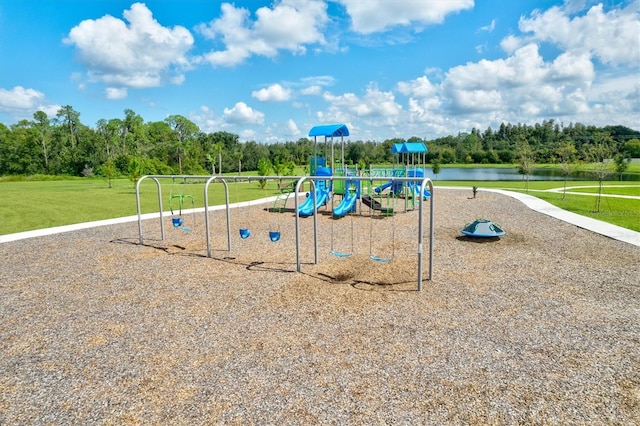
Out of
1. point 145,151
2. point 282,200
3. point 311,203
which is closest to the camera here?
point 311,203

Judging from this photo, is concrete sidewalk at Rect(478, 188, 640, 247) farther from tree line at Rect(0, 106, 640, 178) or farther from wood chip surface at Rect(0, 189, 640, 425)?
tree line at Rect(0, 106, 640, 178)

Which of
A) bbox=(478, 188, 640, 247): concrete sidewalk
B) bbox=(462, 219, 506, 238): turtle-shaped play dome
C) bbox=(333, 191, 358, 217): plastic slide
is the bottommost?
bbox=(478, 188, 640, 247): concrete sidewalk

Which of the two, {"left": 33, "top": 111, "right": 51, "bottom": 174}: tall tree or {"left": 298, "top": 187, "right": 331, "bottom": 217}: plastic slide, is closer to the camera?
{"left": 298, "top": 187, "right": 331, "bottom": 217}: plastic slide

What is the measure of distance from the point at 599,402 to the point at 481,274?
3708 mm

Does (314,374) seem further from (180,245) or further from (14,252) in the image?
(14,252)

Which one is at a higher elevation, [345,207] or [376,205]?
[345,207]

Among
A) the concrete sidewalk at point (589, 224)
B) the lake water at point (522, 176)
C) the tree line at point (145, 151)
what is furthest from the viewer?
the tree line at point (145, 151)

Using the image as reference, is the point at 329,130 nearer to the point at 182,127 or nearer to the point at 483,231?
the point at 483,231

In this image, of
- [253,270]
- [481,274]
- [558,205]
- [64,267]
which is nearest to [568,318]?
[481,274]

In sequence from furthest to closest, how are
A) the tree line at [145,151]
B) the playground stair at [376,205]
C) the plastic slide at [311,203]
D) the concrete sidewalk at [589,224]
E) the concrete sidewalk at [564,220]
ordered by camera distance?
the tree line at [145,151], the playground stair at [376,205], the plastic slide at [311,203], the concrete sidewalk at [564,220], the concrete sidewalk at [589,224]

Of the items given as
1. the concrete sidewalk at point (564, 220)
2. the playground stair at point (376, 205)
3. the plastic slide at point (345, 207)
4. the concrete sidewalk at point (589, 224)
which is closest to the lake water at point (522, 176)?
the concrete sidewalk at point (589, 224)

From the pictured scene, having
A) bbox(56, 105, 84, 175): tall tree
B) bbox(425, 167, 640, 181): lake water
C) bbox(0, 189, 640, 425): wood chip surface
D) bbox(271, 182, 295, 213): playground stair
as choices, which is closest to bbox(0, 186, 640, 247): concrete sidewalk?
bbox(0, 189, 640, 425): wood chip surface

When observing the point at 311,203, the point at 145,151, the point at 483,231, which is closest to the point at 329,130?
the point at 311,203

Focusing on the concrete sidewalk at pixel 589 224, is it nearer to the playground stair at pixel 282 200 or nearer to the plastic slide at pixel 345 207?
the plastic slide at pixel 345 207
